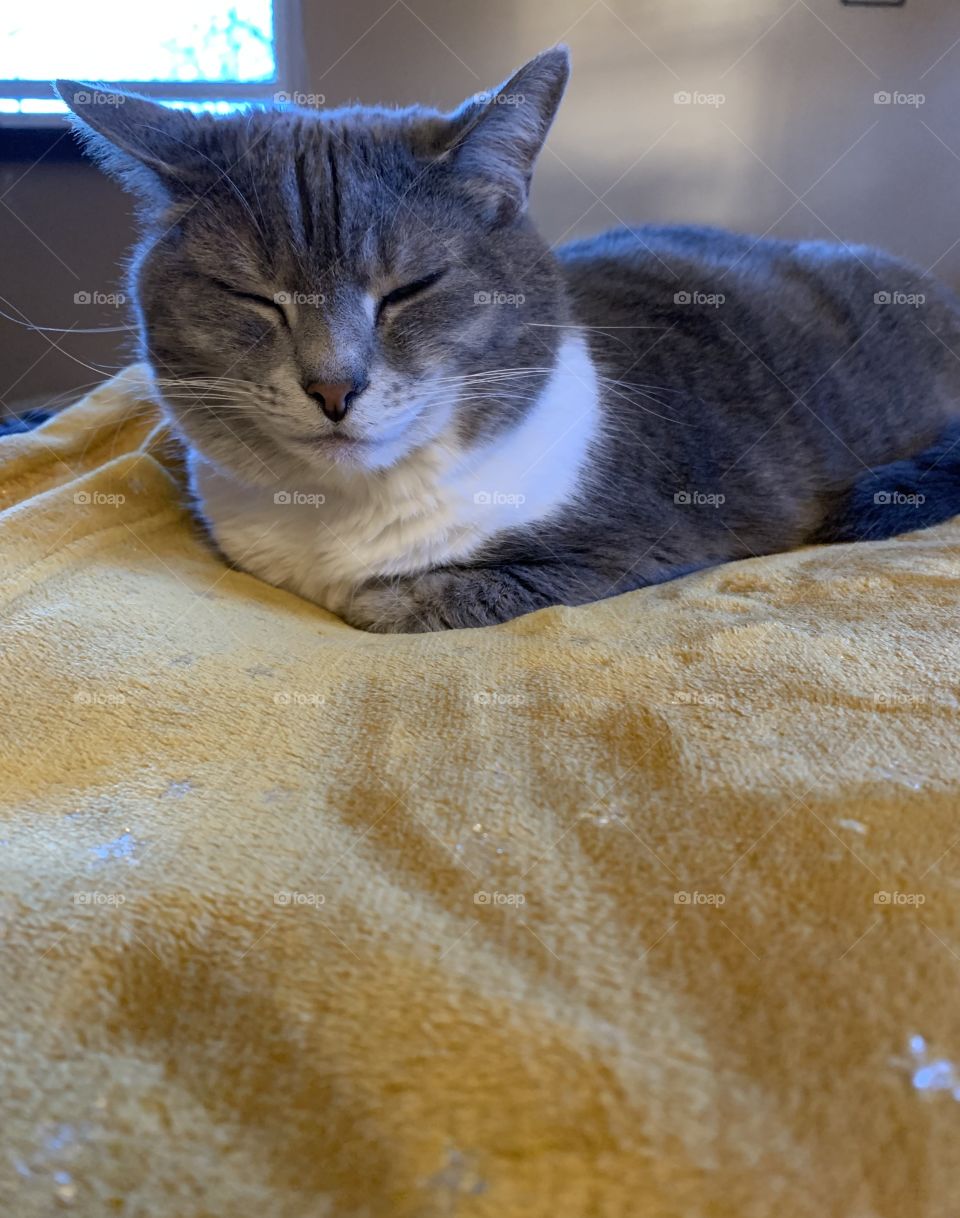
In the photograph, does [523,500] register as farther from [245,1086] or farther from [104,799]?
[245,1086]

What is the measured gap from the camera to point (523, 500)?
1265 millimetres

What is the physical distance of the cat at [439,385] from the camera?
3.52 ft

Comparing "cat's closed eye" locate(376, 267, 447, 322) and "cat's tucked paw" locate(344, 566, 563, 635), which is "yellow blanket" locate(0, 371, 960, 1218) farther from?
"cat's closed eye" locate(376, 267, 447, 322)

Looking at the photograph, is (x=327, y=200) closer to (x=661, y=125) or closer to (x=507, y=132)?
(x=507, y=132)

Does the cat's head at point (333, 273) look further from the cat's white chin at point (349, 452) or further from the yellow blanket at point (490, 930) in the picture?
the yellow blanket at point (490, 930)

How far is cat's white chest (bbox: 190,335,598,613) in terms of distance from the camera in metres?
1.20

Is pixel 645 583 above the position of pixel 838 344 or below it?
below

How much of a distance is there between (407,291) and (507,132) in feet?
0.83

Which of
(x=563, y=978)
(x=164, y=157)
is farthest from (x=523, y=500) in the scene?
(x=563, y=978)

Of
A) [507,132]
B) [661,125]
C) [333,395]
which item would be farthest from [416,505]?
[661,125]

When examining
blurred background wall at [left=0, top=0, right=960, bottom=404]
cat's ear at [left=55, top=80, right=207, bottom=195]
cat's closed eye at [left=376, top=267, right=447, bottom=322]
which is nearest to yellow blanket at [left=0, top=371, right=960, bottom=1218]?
cat's closed eye at [left=376, top=267, right=447, bottom=322]

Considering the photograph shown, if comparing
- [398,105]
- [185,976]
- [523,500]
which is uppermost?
[398,105]

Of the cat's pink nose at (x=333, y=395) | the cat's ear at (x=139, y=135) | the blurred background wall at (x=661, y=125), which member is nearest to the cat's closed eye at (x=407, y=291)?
the cat's pink nose at (x=333, y=395)

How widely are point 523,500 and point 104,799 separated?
73cm
